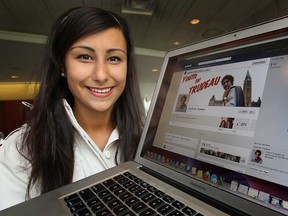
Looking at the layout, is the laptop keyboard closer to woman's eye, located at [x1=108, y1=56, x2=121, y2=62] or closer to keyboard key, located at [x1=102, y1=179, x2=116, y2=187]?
keyboard key, located at [x1=102, y1=179, x2=116, y2=187]

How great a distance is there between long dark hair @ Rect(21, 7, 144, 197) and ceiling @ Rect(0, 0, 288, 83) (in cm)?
132

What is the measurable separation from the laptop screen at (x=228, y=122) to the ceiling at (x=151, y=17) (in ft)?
5.03

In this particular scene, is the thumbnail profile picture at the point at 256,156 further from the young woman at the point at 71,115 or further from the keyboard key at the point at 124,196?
the young woman at the point at 71,115

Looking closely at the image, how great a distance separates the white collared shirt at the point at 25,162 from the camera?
1.79 ft

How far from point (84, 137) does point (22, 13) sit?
2.26m

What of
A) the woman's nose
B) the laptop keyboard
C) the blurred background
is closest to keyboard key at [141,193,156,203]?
the laptop keyboard

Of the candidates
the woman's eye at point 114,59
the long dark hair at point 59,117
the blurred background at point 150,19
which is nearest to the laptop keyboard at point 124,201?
the long dark hair at point 59,117

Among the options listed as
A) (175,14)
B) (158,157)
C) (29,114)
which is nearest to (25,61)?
(175,14)

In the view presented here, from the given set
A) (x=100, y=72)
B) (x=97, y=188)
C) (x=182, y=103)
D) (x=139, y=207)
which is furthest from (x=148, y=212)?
(x=100, y=72)

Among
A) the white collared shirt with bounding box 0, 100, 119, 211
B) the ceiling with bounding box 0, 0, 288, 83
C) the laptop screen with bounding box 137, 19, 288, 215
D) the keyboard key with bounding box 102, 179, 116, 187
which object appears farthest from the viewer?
the ceiling with bounding box 0, 0, 288, 83

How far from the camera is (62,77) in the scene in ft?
2.30

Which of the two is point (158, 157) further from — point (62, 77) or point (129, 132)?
point (62, 77)

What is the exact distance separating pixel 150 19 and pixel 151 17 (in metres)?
0.05

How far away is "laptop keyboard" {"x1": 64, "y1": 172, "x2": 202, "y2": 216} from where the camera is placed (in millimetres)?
325
